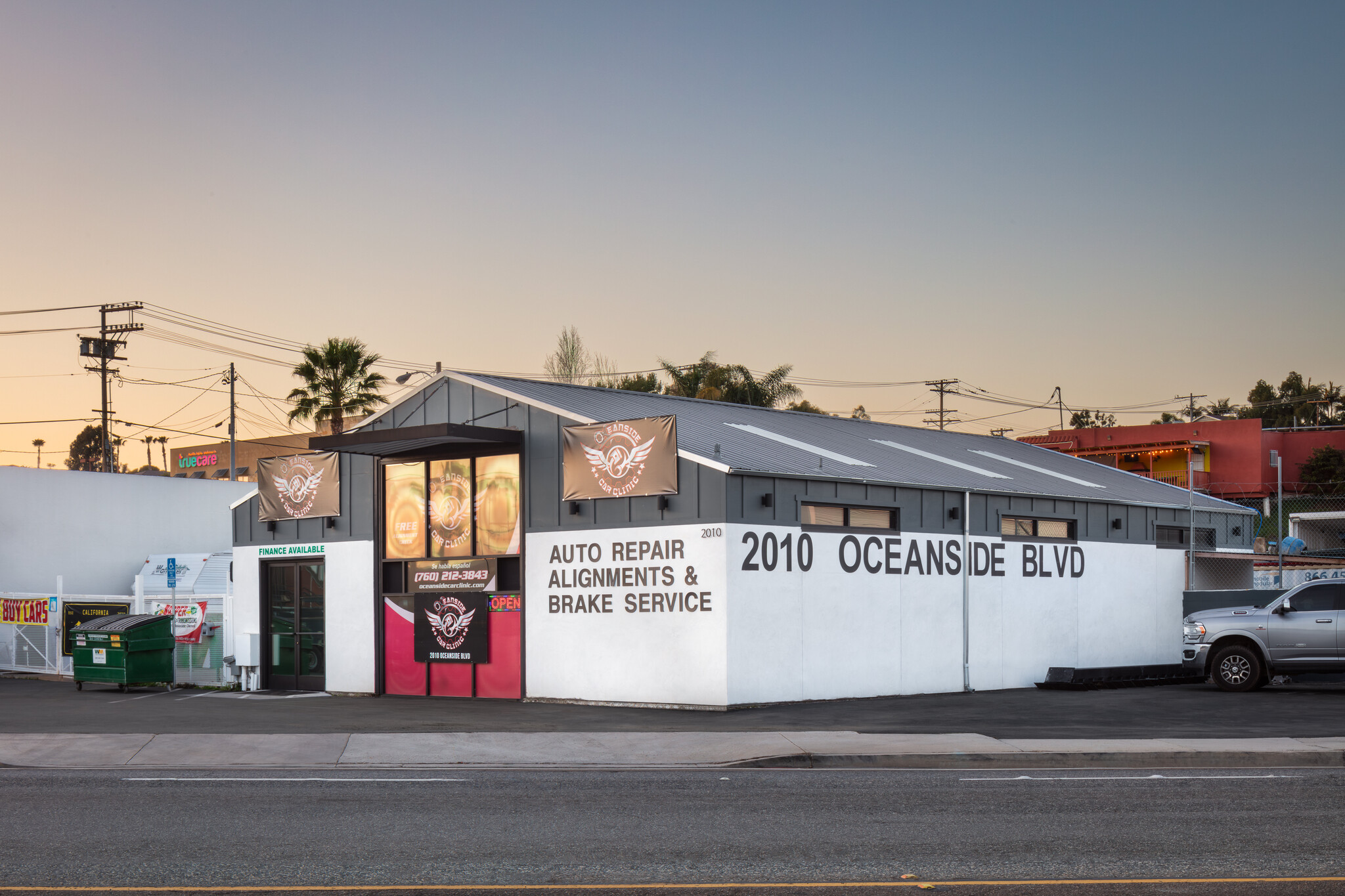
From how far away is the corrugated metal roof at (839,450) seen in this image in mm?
22156

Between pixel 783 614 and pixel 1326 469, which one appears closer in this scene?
pixel 783 614

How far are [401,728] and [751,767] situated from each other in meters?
5.84

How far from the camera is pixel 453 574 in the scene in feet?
79.4

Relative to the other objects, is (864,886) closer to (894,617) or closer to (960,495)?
(894,617)

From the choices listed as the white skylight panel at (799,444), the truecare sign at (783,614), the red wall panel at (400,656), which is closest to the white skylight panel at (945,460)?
the truecare sign at (783,614)

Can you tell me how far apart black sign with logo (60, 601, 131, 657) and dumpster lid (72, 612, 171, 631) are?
2601 millimetres

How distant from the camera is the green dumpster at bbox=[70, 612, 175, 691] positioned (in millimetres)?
26203

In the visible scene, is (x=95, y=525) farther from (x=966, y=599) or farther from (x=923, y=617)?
(x=966, y=599)

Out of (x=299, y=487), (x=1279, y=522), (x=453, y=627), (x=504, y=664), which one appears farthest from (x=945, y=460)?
(x=299, y=487)

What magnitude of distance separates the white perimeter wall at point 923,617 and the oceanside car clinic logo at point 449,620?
6156 mm

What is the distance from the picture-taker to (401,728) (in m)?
17.2

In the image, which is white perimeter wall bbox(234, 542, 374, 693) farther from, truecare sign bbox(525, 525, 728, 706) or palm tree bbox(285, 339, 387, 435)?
palm tree bbox(285, 339, 387, 435)

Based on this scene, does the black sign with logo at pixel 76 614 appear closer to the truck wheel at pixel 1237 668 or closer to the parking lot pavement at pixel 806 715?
the parking lot pavement at pixel 806 715

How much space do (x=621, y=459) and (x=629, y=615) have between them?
102 inches
